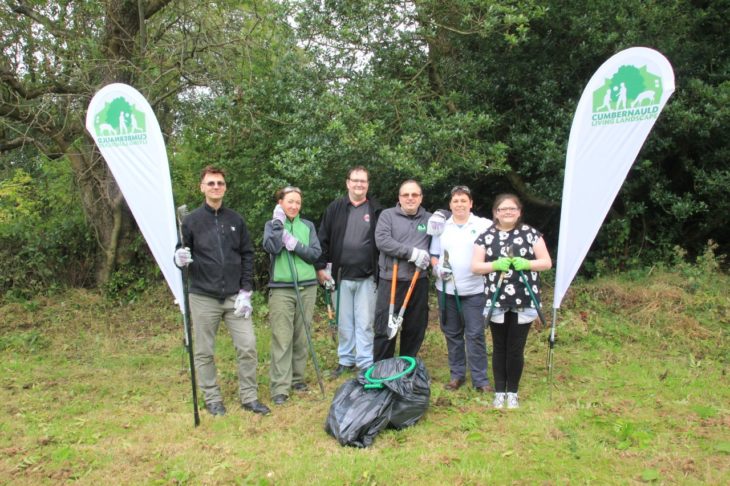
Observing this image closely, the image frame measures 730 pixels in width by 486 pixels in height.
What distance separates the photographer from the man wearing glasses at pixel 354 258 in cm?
465

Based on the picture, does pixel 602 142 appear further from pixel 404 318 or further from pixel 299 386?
pixel 299 386

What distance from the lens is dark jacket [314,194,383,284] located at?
15.3ft

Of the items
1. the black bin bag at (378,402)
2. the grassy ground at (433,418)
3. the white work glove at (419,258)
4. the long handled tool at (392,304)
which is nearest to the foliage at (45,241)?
the grassy ground at (433,418)

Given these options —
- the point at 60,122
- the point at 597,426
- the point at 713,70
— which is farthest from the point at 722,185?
the point at 60,122

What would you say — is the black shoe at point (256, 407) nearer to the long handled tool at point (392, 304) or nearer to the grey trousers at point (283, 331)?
the grey trousers at point (283, 331)

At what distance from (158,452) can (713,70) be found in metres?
7.94

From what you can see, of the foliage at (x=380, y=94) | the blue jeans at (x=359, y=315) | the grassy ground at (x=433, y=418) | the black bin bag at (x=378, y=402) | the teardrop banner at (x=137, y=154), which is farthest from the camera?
the foliage at (x=380, y=94)

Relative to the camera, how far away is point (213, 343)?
164 inches

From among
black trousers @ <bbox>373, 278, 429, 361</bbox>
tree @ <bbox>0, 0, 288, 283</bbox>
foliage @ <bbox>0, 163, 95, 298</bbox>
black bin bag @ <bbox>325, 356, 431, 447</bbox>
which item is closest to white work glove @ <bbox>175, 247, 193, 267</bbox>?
black bin bag @ <bbox>325, 356, 431, 447</bbox>

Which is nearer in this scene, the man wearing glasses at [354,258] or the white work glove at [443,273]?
the white work glove at [443,273]

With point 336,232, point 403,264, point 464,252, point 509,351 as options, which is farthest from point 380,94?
point 509,351

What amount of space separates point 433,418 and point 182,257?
7.13 feet

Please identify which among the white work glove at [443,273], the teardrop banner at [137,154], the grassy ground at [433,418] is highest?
the teardrop banner at [137,154]

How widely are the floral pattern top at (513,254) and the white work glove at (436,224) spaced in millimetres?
430
